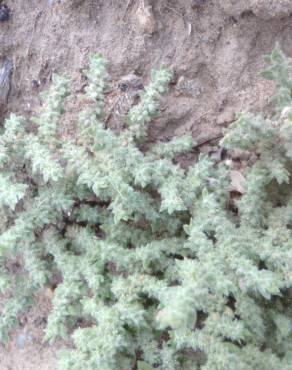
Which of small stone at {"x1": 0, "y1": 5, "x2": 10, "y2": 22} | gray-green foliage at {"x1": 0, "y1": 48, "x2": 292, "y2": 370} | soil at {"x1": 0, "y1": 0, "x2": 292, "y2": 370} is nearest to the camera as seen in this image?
gray-green foliage at {"x1": 0, "y1": 48, "x2": 292, "y2": 370}

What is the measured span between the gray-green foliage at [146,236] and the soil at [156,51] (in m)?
0.27

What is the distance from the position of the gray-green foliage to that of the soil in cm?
27

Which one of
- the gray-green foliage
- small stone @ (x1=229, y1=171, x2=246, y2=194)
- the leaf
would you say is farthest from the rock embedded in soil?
the leaf

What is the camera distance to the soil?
2.87m

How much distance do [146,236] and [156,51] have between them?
1216 millimetres

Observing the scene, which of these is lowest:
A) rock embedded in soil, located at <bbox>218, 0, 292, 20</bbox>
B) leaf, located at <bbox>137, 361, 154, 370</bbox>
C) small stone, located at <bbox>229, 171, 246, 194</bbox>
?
leaf, located at <bbox>137, 361, 154, 370</bbox>

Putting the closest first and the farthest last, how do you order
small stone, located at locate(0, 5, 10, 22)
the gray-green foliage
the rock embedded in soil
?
the gray-green foliage, the rock embedded in soil, small stone, located at locate(0, 5, 10, 22)

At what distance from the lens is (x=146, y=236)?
2785 mm

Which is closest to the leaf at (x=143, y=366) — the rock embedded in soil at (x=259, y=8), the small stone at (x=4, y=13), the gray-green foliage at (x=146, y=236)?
the gray-green foliage at (x=146, y=236)

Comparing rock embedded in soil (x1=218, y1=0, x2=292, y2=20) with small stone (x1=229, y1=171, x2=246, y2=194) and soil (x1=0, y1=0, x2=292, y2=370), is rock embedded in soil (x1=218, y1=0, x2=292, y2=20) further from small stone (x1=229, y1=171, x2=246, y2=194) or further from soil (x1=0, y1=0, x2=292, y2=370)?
small stone (x1=229, y1=171, x2=246, y2=194)

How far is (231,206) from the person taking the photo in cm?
281

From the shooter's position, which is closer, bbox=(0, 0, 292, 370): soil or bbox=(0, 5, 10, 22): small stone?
bbox=(0, 0, 292, 370): soil

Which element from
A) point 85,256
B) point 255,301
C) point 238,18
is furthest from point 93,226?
point 238,18

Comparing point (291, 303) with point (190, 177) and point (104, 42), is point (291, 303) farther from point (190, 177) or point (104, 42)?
point (104, 42)
